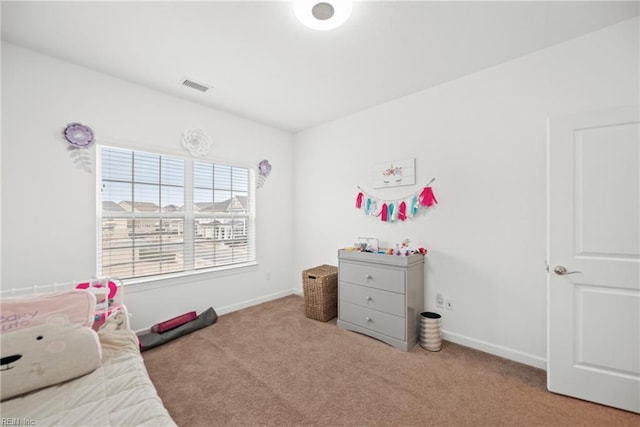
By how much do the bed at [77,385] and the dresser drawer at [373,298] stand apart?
1886mm

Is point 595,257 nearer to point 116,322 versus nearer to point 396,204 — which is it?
point 396,204

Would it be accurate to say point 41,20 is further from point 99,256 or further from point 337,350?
point 337,350

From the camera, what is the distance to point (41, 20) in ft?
5.95

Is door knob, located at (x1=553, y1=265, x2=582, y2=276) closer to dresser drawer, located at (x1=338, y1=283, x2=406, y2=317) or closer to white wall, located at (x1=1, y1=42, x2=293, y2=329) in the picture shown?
dresser drawer, located at (x1=338, y1=283, x2=406, y2=317)

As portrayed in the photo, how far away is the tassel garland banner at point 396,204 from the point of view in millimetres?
2680

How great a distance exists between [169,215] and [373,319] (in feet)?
8.09

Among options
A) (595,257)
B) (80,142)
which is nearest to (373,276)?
(595,257)

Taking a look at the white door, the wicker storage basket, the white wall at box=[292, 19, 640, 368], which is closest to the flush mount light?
the white wall at box=[292, 19, 640, 368]

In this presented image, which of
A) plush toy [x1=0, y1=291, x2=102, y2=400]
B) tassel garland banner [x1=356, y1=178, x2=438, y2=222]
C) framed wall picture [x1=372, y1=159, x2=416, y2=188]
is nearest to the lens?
plush toy [x1=0, y1=291, x2=102, y2=400]

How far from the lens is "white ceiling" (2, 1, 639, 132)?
171cm

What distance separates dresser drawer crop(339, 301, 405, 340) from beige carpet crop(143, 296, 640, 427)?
140 millimetres

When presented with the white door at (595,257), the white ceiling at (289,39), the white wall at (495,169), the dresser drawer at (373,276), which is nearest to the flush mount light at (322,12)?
the white ceiling at (289,39)

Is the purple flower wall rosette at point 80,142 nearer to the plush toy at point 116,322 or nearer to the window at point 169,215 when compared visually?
the window at point 169,215

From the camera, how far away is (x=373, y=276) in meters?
2.66
